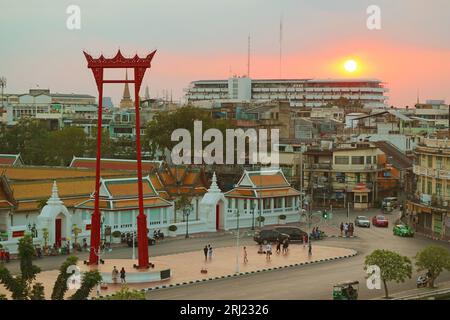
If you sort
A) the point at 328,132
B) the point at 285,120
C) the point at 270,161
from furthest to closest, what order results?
the point at 328,132, the point at 285,120, the point at 270,161

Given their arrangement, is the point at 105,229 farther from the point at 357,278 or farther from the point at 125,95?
the point at 125,95

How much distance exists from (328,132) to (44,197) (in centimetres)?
5570

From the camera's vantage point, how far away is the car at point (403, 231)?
183 ft

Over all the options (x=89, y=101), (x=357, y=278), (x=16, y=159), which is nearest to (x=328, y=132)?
(x=16, y=159)

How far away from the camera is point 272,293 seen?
124 feet

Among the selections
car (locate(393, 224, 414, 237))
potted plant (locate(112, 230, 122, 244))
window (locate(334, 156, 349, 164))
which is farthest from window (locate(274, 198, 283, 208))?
potted plant (locate(112, 230, 122, 244))

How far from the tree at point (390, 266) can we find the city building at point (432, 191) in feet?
61.1

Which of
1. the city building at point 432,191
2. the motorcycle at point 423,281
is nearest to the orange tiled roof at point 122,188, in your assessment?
the city building at point 432,191

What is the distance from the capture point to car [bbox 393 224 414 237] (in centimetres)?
5570

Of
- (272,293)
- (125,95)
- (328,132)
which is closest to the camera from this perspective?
(272,293)

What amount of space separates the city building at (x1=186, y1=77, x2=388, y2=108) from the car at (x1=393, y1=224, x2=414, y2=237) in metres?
116

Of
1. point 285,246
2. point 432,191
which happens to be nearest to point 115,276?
point 285,246

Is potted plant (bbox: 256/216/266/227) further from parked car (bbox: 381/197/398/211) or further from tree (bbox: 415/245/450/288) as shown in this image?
tree (bbox: 415/245/450/288)

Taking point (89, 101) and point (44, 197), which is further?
point (89, 101)
